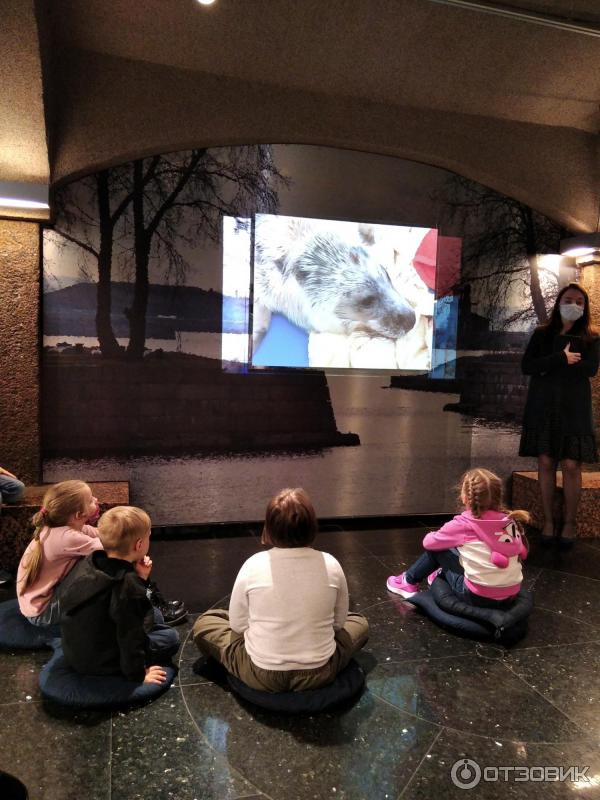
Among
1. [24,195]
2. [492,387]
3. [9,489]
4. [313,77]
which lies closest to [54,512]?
[9,489]

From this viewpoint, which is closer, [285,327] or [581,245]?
[285,327]

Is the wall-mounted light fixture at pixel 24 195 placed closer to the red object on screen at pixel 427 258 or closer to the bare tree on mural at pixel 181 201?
the bare tree on mural at pixel 181 201

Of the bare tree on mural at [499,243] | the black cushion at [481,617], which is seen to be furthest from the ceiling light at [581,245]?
the black cushion at [481,617]

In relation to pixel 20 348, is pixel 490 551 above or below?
below

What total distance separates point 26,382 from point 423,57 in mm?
3393

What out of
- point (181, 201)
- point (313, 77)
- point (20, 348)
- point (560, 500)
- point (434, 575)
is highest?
point (313, 77)

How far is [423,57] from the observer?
3750 mm

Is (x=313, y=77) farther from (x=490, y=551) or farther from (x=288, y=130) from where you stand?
(x=490, y=551)

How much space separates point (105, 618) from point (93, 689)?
0.25 meters

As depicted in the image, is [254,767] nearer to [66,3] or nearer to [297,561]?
[297,561]

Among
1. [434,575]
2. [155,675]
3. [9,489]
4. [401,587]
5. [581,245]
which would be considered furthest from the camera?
[581,245]

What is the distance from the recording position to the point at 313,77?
3811mm

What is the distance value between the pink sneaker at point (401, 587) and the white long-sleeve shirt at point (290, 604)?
110 centimetres

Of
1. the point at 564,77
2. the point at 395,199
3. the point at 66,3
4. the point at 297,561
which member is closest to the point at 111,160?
the point at 66,3
